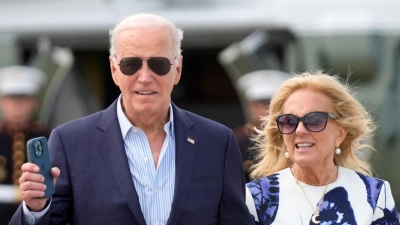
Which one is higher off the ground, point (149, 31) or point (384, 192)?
point (149, 31)

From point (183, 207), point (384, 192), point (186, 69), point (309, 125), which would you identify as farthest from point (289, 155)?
point (186, 69)

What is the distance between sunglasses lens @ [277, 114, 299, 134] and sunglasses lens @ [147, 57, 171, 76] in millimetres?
562

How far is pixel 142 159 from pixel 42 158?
355 mm

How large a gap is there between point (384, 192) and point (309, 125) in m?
0.37

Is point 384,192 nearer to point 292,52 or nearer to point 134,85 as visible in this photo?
point 134,85

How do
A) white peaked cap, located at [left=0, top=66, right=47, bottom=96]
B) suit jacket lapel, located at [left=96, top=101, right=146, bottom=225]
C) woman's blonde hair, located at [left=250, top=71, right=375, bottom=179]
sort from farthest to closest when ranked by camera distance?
white peaked cap, located at [left=0, top=66, right=47, bottom=96] → woman's blonde hair, located at [left=250, top=71, right=375, bottom=179] → suit jacket lapel, located at [left=96, top=101, right=146, bottom=225]

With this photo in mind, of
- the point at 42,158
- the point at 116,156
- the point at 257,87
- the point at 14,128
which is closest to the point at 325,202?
the point at 116,156

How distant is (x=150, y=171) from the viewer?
10.0ft

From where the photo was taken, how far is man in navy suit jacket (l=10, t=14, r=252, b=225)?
300cm

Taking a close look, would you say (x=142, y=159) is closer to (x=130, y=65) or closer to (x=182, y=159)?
(x=182, y=159)

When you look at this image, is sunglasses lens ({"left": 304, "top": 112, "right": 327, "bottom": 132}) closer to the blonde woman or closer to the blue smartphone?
the blonde woman

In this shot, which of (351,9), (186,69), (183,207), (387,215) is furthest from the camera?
(186,69)

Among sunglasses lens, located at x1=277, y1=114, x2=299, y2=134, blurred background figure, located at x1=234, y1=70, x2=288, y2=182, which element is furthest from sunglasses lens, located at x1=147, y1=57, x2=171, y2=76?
blurred background figure, located at x1=234, y1=70, x2=288, y2=182

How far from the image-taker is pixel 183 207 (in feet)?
9.90
